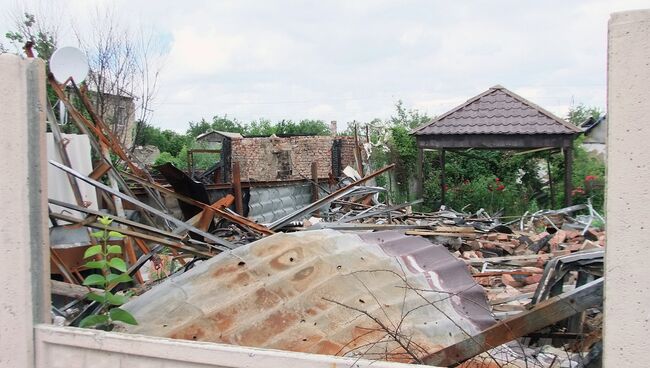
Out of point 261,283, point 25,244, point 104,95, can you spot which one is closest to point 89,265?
point 25,244

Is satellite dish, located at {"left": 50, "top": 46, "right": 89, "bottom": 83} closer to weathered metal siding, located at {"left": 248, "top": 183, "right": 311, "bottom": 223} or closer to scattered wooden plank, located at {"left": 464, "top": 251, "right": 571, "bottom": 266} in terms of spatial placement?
scattered wooden plank, located at {"left": 464, "top": 251, "right": 571, "bottom": 266}

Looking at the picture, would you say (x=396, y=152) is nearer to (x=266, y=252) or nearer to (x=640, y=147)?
(x=266, y=252)

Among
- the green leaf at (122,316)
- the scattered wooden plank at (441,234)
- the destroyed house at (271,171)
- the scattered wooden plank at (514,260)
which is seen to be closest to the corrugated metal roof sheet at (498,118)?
the destroyed house at (271,171)

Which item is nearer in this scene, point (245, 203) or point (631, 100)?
point (631, 100)

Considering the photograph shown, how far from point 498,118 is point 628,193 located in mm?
12252

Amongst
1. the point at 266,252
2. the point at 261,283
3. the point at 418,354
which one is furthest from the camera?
the point at 266,252

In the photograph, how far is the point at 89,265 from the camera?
112 inches

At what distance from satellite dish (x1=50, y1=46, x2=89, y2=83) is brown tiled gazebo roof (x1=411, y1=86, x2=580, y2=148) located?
382 inches

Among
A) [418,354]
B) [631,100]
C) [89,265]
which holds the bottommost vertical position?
[418,354]

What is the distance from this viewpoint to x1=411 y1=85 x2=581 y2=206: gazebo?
12844mm

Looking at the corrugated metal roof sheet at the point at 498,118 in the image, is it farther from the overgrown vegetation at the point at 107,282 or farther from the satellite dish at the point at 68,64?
the overgrown vegetation at the point at 107,282

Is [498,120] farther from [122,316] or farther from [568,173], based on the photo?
[122,316]

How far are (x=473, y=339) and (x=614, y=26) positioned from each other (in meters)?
1.56

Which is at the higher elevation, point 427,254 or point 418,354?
point 427,254
